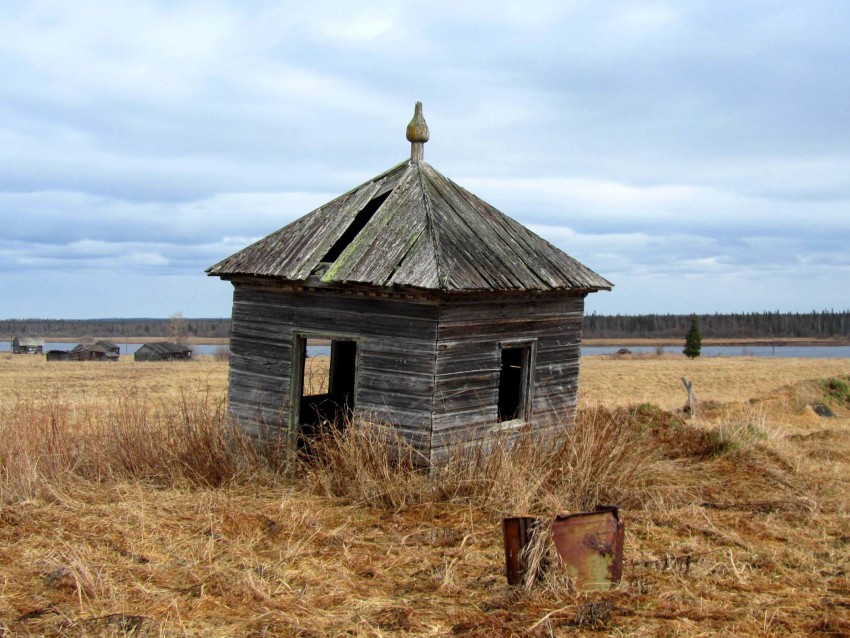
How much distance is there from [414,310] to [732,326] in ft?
385

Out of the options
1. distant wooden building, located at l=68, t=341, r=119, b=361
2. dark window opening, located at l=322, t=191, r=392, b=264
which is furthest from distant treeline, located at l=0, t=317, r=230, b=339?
dark window opening, located at l=322, t=191, r=392, b=264

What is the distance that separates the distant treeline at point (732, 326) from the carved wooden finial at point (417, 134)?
105594 mm

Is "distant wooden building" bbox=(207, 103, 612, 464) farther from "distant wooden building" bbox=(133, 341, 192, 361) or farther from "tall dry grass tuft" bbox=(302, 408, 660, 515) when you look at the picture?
"distant wooden building" bbox=(133, 341, 192, 361)

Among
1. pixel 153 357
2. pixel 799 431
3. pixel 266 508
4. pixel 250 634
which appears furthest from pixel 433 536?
pixel 153 357

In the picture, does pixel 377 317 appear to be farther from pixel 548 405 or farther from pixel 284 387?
pixel 548 405

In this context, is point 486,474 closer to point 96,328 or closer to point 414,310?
point 414,310

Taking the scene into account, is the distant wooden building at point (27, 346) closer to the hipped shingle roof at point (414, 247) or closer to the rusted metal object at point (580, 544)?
the hipped shingle roof at point (414, 247)

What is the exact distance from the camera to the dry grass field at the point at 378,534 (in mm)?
5359

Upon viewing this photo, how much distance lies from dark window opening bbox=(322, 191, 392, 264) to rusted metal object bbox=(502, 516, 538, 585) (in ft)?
14.9

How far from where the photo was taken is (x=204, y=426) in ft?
31.1

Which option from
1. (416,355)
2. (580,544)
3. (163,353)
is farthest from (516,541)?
(163,353)

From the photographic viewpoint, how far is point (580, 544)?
5656 mm

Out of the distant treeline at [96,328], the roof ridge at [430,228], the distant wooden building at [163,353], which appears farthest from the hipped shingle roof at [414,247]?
the distant treeline at [96,328]

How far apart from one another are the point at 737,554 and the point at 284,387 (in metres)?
5.04
